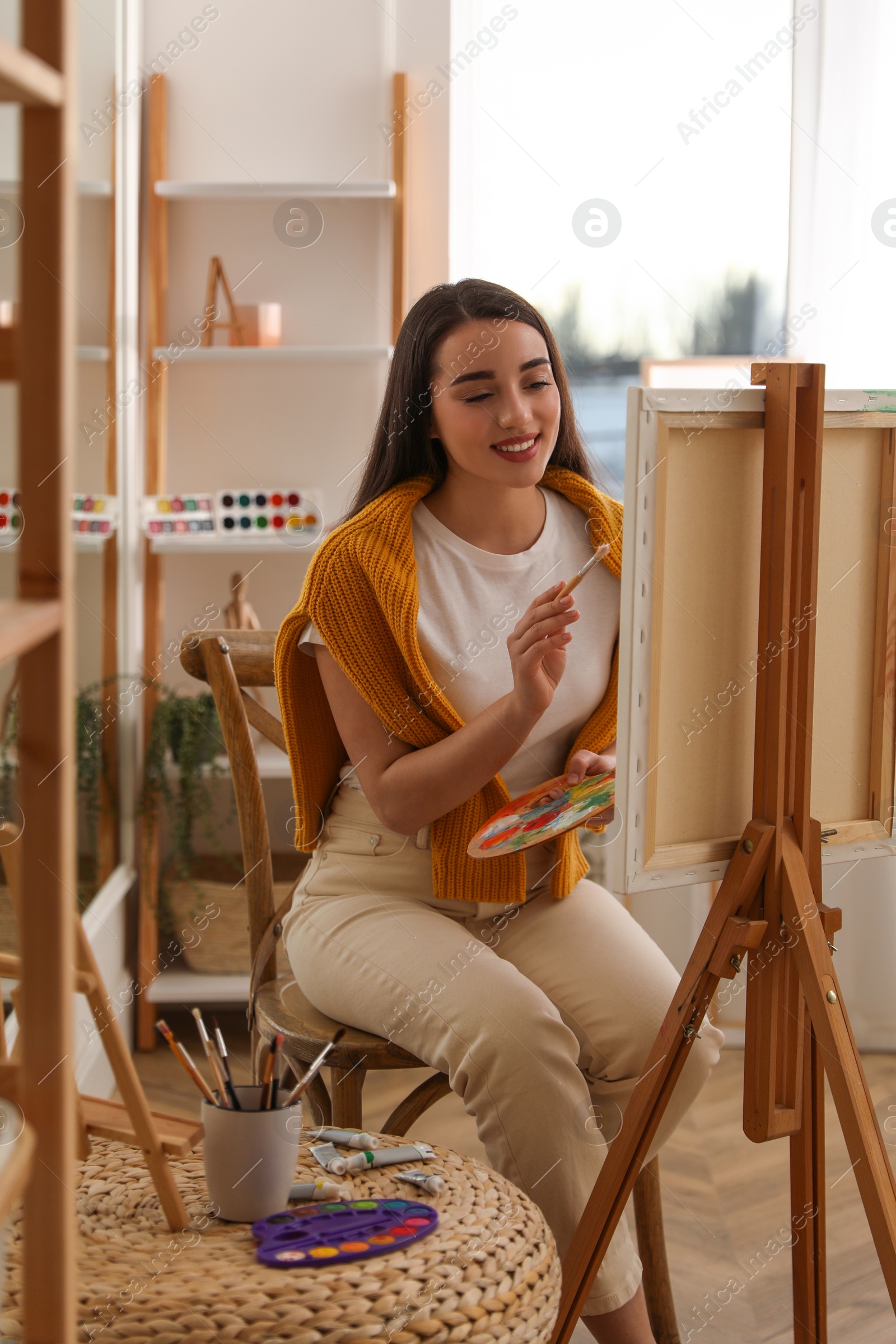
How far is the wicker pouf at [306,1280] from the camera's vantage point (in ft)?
2.76

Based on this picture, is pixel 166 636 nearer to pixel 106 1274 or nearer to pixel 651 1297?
pixel 651 1297

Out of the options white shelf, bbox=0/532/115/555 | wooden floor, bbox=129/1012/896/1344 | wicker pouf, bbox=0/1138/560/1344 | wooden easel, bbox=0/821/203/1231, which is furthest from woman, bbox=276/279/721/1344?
white shelf, bbox=0/532/115/555

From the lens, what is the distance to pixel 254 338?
2.60 metres

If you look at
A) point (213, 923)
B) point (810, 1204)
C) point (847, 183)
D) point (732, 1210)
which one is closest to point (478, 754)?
point (810, 1204)

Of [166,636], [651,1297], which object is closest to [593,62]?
[166,636]

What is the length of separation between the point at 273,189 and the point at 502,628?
1.43 m

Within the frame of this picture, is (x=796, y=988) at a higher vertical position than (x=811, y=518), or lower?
lower

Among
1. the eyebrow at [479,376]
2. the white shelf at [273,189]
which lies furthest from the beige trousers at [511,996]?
the white shelf at [273,189]

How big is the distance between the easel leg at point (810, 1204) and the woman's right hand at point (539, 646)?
43 cm

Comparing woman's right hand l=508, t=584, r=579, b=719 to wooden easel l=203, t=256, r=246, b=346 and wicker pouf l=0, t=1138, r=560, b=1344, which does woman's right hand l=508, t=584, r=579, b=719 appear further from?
wooden easel l=203, t=256, r=246, b=346

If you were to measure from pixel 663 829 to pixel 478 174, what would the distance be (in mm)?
2012

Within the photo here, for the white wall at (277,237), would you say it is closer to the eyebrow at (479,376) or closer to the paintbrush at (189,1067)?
the eyebrow at (479,376)

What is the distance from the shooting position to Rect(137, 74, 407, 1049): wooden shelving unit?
2508 mm

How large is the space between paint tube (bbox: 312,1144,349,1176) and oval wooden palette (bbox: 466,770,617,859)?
31cm
